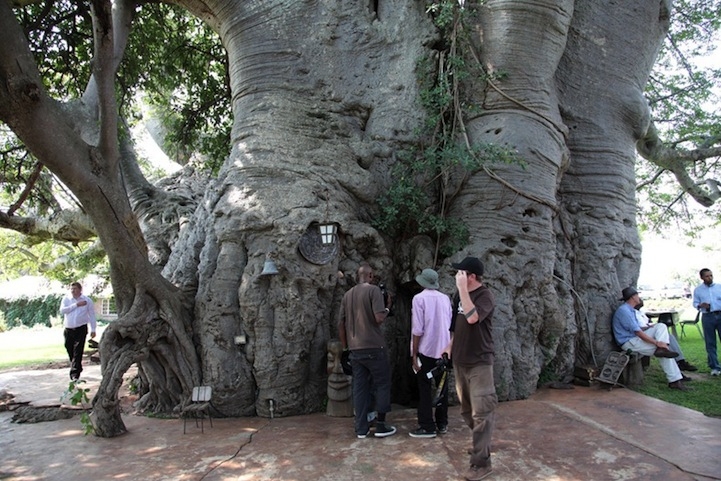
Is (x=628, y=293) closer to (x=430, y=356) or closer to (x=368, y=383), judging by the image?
(x=430, y=356)

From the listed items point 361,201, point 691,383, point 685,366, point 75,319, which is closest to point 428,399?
point 361,201

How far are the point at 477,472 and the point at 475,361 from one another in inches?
31.1

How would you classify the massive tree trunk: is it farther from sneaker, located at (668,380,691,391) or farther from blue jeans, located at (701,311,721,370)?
blue jeans, located at (701,311,721,370)

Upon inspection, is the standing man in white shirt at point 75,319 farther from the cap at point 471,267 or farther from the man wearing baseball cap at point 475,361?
the cap at point 471,267

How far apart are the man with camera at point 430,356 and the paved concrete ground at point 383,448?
16 cm

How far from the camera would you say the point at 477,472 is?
12.1 ft

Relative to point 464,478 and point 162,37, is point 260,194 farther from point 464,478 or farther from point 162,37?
point 162,37

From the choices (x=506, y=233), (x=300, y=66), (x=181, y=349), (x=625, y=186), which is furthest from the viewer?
(x=625, y=186)

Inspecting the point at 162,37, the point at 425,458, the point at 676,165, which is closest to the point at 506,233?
the point at 425,458

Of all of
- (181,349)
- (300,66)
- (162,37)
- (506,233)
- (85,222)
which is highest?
(162,37)

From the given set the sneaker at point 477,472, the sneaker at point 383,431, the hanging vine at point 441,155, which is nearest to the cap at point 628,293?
the hanging vine at point 441,155

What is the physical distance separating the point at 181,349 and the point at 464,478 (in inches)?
141

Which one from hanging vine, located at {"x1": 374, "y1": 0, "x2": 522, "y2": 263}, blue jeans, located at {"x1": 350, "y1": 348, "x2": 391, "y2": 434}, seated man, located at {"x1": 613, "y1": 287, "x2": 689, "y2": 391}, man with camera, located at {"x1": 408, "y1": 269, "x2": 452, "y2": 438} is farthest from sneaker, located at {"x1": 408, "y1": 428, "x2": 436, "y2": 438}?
seated man, located at {"x1": 613, "y1": 287, "x2": 689, "y2": 391}

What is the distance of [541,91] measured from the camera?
709cm
